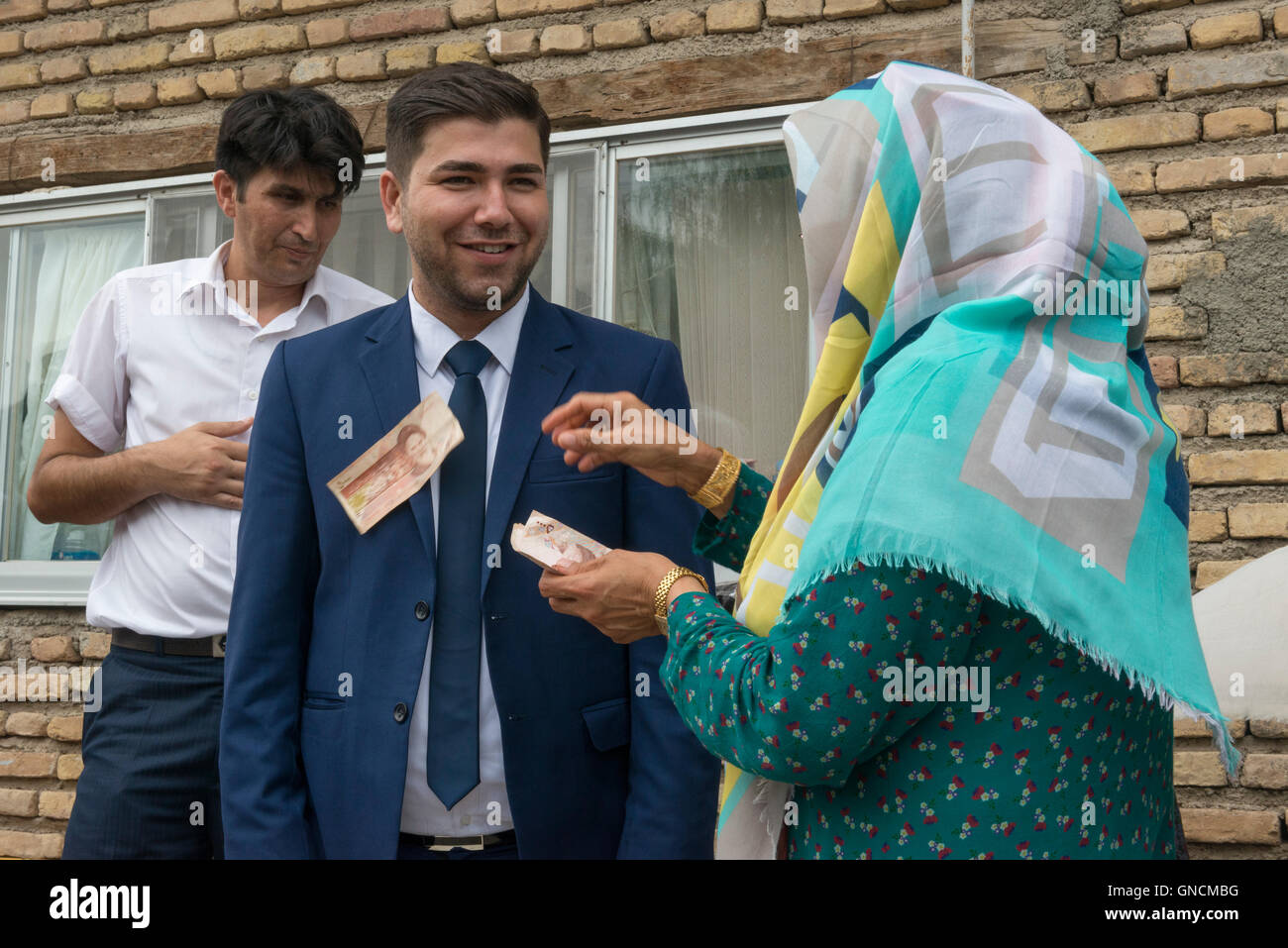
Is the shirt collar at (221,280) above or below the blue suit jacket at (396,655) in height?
above

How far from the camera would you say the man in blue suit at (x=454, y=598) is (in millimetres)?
1986

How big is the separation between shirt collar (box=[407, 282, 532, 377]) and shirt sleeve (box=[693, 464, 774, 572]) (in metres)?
0.49

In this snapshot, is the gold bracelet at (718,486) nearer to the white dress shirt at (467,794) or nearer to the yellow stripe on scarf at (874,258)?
the white dress shirt at (467,794)

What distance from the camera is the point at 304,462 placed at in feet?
6.95

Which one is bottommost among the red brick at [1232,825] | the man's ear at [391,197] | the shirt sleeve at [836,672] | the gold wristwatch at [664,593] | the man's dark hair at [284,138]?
the red brick at [1232,825]

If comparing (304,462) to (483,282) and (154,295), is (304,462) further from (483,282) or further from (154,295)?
(154,295)

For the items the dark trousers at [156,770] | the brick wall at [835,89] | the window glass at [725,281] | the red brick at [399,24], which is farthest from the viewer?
the red brick at [399,24]

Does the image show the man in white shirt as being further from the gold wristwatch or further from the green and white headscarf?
the green and white headscarf

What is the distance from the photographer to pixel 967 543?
1.36m

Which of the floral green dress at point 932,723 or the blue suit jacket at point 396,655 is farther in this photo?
the blue suit jacket at point 396,655

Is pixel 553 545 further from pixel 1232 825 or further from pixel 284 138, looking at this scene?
pixel 1232 825

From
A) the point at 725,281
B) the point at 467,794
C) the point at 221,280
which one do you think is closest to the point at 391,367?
the point at 467,794

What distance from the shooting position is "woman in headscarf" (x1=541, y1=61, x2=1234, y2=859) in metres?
1.40

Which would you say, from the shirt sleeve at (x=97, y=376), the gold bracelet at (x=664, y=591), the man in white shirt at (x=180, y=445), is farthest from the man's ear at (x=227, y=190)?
the gold bracelet at (x=664, y=591)
